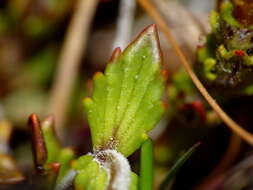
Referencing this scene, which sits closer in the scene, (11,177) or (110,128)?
(110,128)

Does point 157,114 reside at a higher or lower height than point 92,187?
higher

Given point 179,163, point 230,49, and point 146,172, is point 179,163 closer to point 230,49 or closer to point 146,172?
point 146,172

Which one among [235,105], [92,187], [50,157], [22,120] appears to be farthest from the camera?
[22,120]

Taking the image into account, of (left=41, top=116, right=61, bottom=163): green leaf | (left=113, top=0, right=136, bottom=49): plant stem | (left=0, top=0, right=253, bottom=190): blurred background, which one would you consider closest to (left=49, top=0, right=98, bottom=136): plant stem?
(left=0, top=0, right=253, bottom=190): blurred background

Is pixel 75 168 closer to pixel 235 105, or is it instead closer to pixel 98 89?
pixel 98 89

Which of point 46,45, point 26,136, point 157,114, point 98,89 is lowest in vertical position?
point 157,114

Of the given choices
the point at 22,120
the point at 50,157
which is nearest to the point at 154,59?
the point at 50,157

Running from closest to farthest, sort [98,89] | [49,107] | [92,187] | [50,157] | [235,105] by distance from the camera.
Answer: [92,187]
[98,89]
[50,157]
[235,105]
[49,107]

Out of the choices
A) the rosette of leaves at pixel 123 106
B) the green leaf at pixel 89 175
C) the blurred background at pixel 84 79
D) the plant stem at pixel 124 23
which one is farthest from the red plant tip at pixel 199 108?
the plant stem at pixel 124 23
